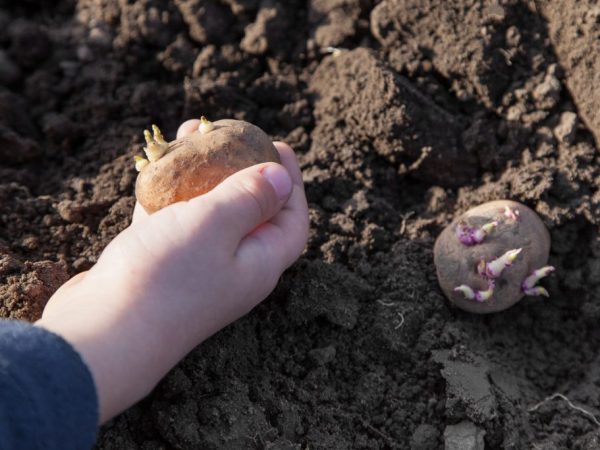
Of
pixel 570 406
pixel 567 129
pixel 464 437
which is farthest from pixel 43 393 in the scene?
pixel 567 129

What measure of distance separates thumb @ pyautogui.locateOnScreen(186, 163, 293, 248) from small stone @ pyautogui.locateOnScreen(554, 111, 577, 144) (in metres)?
1.40

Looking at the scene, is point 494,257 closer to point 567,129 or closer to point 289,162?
point 567,129

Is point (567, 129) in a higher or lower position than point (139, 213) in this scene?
lower

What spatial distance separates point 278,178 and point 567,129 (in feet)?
4.79

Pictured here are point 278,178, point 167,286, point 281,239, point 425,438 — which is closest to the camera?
point 167,286

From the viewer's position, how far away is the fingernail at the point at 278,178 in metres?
2.03

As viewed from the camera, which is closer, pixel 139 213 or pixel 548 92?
pixel 139 213

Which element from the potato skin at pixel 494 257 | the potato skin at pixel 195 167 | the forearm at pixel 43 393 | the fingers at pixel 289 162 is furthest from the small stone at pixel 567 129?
the forearm at pixel 43 393

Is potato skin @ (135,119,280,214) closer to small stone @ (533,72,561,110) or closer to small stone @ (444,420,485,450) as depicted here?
small stone @ (444,420,485,450)

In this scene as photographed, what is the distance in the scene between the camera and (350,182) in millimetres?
2836

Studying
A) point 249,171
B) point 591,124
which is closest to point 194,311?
point 249,171

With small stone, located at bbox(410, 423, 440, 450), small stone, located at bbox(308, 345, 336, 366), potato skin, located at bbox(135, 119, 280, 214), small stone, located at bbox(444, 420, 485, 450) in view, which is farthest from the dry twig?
potato skin, located at bbox(135, 119, 280, 214)

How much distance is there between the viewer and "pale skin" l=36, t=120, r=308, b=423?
1798mm

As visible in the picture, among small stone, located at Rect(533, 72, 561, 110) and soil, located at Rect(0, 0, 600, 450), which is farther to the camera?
small stone, located at Rect(533, 72, 561, 110)
